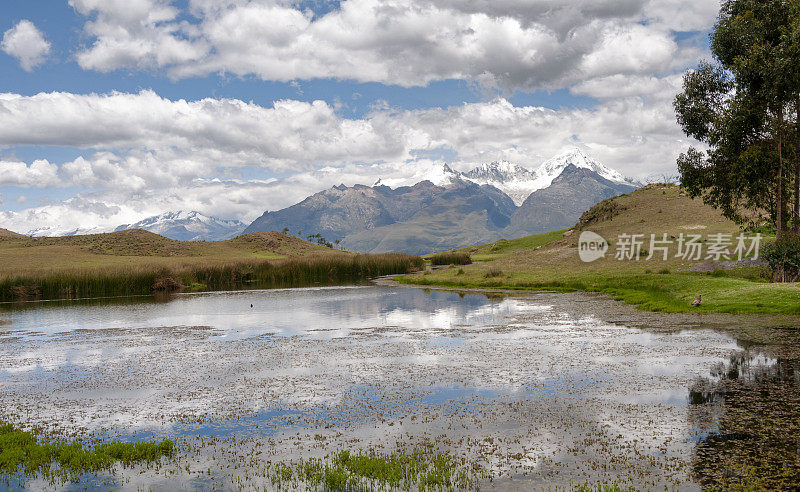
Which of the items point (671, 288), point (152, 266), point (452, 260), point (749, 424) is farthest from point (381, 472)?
point (452, 260)

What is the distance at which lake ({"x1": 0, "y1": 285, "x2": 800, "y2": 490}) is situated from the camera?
12.9 metres

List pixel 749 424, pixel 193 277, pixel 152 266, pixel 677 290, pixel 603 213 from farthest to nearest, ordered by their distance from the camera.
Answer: pixel 603 213 → pixel 193 277 → pixel 152 266 → pixel 677 290 → pixel 749 424

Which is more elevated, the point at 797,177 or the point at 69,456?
the point at 797,177

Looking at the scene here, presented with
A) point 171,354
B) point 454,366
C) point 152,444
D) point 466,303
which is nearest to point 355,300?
point 466,303

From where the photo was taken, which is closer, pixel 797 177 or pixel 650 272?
pixel 797 177

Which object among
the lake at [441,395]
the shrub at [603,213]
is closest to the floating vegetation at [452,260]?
the shrub at [603,213]

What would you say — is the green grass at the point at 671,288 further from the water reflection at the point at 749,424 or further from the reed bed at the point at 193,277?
the reed bed at the point at 193,277

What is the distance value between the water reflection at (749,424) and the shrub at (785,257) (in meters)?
24.4

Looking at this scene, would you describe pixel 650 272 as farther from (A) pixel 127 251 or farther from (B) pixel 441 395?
(A) pixel 127 251

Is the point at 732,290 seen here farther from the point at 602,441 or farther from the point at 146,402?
the point at 146,402

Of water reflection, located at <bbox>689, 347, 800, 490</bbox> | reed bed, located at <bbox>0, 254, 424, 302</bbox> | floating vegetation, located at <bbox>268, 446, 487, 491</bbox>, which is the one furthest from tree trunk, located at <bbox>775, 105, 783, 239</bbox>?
reed bed, located at <bbox>0, 254, 424, 302</bbox>

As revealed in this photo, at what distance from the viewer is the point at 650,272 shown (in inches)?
2224

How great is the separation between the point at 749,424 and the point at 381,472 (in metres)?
10.0

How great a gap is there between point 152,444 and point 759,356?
2314 cm
